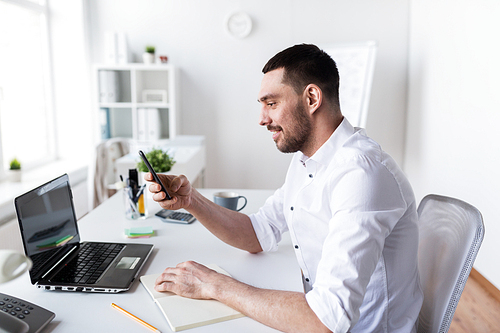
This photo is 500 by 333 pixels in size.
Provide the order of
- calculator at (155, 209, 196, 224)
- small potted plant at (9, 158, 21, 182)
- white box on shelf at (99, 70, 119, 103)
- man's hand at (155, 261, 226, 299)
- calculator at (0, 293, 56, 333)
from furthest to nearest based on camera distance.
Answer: white box on shelf at (99, 70, 119, 103), small potted plant at (9, 158, 21, 182), calculator at (155, 209, 196, 224), man's hand at (155, 261, 226, 299), calculator at (0, 293, 56, 333)

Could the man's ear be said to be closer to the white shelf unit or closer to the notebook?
the notebook

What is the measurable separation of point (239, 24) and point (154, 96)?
1.08 meters

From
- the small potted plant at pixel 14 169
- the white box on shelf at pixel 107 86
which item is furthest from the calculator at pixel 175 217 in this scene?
the white box on shelf at pixel 107 86

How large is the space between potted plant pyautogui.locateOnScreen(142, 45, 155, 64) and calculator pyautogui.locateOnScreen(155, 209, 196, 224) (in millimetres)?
2521

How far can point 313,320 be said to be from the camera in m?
0.83

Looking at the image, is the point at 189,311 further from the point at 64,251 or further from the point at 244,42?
the point at 244,42

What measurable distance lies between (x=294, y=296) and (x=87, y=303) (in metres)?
0.47

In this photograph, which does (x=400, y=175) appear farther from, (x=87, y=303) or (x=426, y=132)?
(x=426, y=132)

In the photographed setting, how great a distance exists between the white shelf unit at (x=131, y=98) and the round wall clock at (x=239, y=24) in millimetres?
691

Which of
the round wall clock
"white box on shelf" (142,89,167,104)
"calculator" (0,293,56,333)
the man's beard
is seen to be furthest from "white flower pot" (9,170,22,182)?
the man's beard

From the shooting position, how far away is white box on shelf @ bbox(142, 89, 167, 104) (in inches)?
156

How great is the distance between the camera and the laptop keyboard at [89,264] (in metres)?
1.02

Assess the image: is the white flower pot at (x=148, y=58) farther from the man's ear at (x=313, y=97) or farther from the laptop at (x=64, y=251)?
the man's ear at (x=313, y=97)

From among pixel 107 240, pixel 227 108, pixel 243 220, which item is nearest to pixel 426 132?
pixel 227 108
